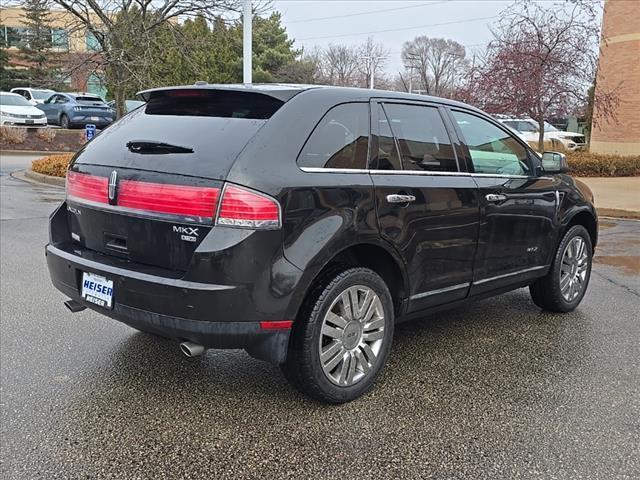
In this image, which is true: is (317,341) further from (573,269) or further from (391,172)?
(573,269)

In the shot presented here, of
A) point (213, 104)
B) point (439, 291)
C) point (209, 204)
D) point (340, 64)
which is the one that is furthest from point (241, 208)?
point (340, 64)

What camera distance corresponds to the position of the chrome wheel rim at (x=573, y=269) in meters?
5.11

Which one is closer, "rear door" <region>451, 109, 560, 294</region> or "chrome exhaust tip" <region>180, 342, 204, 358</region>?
"chrome exhaust tip" <region>180, 342, 204, 358</region>

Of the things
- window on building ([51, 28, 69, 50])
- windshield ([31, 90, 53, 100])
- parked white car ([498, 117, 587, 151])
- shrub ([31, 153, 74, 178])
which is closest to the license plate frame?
shrub ([31, 153, 74, 178])

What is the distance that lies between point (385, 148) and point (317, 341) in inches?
47.5

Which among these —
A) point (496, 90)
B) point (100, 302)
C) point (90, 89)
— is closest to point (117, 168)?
point (100, 302)

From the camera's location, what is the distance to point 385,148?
3604mm

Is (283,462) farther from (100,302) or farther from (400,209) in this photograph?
(400,209)

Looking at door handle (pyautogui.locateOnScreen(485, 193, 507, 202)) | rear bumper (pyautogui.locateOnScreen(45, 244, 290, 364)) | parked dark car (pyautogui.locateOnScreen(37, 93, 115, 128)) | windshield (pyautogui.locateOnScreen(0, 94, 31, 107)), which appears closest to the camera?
rear bumper (pyautogui.locateOnScreen(45, 244, 290, 364))

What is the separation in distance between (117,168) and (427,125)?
194cm

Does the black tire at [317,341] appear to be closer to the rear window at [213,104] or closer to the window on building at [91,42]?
the rear window at [213,104]

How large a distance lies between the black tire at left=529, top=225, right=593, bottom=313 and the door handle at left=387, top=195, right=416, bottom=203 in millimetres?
1961

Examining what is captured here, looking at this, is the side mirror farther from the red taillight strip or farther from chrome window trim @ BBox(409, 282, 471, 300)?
the red taillight strip

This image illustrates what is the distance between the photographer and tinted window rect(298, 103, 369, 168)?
3242 mm
